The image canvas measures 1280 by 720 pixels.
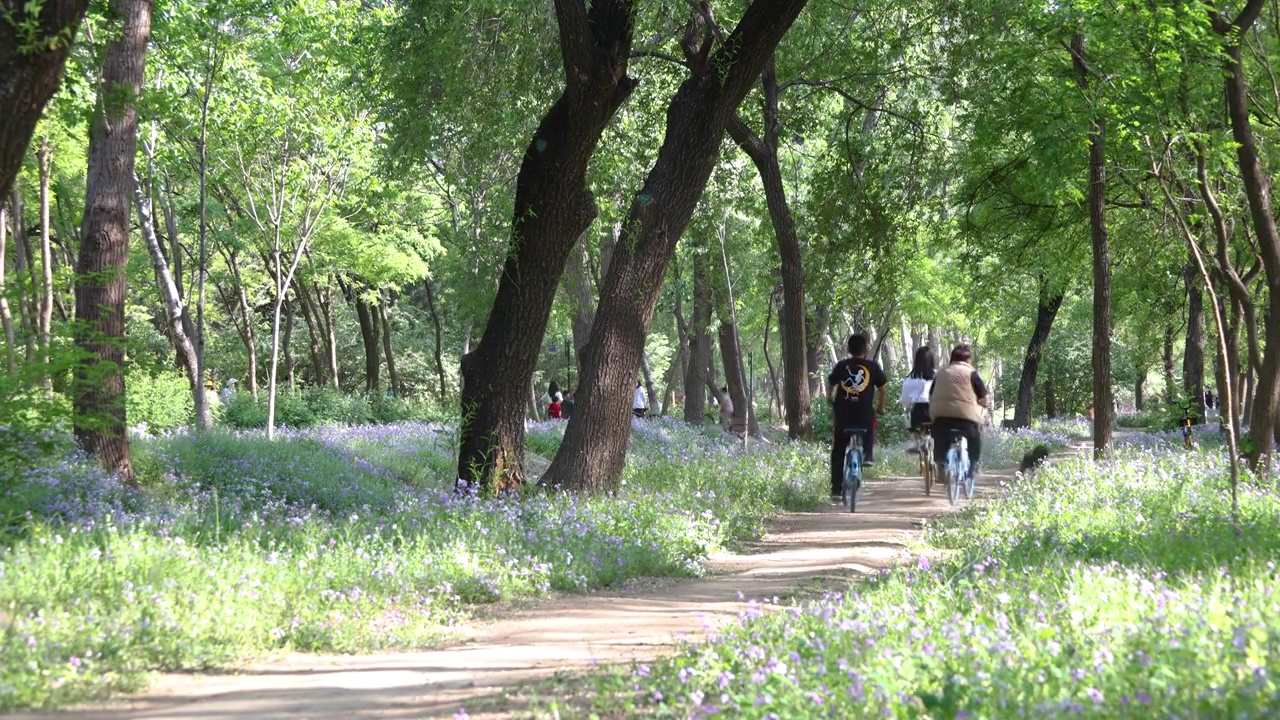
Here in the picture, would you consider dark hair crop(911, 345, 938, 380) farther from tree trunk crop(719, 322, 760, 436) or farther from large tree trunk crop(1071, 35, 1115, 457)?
tree trunk crop(719, 322, 760, 436)

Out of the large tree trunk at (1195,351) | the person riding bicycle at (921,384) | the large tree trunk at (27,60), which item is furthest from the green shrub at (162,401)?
the large tree trunk at (1195,351)

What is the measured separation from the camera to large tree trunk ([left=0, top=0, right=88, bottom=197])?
189 inches

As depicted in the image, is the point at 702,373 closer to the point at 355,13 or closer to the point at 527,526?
the point at 355,13

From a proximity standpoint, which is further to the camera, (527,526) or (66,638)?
(527,526)

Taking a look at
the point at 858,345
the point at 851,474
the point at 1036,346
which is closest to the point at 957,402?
the point at 858,345

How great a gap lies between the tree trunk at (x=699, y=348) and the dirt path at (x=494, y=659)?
2080 centimetres

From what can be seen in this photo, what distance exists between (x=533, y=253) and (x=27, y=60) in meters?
6.84

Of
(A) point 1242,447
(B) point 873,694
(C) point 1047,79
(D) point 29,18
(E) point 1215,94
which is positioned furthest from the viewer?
(C) point 1047,79

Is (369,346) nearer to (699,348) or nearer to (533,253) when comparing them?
(699,348)

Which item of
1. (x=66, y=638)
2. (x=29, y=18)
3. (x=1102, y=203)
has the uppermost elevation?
(x=1102, y=203)

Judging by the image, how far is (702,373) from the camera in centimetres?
3288

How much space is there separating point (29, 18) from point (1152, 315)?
31.6m

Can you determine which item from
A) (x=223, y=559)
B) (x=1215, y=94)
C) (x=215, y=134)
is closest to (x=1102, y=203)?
(x=1215, y=94)

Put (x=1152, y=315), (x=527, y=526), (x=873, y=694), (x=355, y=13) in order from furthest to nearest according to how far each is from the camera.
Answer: (x=1152, y=315)
(x=355, y=13)
(x=527, y=526)
(x=873, y=694)
